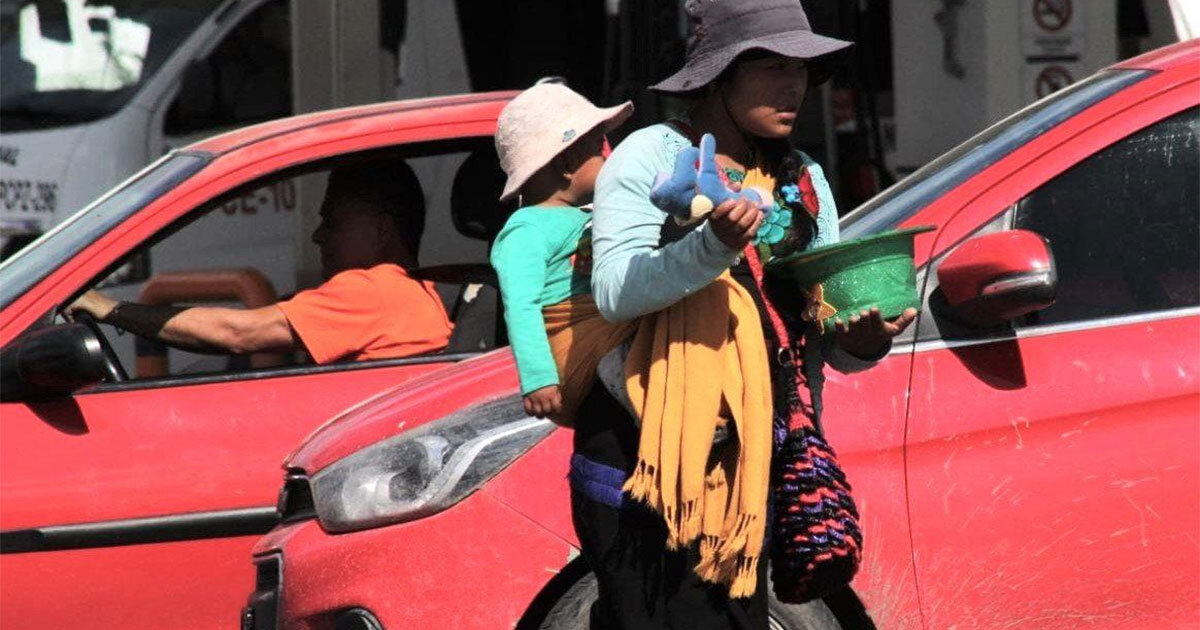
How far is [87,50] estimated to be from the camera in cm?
1070

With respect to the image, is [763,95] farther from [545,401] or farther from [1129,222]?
[1129,222]

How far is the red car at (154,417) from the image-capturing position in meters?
4.60

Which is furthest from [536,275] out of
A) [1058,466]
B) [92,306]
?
[92,306]

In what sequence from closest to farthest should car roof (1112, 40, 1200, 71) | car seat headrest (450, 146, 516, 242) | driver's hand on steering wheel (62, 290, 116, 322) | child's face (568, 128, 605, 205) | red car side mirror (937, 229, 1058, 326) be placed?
child's face (568, 128, 605, 205), red car side mirror (937, 229, 1058, 326), car roof (1112, 40, 1200, 71), driver's hand on steering wheel (62, 290, 116, 322), car seat headrest (450, 146, 516, 242)

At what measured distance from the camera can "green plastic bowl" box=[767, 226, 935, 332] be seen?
301cm

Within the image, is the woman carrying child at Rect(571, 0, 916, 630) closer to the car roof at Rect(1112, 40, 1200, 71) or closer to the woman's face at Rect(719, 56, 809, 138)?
the woman's face at Rect(719, 56, 809, 138)

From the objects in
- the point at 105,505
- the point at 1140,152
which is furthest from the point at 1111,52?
the point at 105,505

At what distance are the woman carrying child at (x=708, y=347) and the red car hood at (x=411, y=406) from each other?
0.83m

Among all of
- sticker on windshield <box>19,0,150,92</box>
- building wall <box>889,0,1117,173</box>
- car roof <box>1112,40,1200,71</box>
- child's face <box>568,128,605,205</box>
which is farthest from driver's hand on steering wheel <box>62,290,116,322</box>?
sticker on windshield <box>19,0,150,92</box>

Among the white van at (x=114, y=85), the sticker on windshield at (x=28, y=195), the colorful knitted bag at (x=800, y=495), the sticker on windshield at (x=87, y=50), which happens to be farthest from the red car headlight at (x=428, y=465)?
the sticker on windshield at (x=87, y=50)

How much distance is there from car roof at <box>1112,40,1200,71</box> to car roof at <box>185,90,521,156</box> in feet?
5.07

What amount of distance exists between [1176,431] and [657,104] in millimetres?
6243

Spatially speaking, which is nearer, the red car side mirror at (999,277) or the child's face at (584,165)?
the child's face at (584,165)

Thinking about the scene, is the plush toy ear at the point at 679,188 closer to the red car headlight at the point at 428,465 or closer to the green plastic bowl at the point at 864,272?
the green plastic bowl at the point at 864,272
